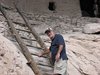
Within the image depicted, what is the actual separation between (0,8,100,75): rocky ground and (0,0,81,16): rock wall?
461 mm

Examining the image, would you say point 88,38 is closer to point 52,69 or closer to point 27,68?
point 52,69

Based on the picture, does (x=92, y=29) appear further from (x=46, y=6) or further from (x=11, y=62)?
(x=11, y=62)

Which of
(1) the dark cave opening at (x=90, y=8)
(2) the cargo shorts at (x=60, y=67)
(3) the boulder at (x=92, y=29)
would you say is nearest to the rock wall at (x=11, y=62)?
(2) the cargo shorts at (x=60, y=67)

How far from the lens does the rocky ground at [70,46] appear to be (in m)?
5.23

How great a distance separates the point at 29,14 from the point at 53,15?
0.93 m

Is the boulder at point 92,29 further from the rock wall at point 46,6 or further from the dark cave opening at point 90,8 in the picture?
the dark cave opening at point 90,8

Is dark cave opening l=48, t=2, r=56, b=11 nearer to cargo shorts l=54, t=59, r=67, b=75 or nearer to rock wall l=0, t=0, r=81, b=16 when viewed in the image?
rock wall l=0, t=0, r=81, b=16

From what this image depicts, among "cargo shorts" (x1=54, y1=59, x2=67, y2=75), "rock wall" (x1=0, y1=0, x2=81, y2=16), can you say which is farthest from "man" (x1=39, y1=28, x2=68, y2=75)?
"rock wall" (x1=0, y1=0, x2=81, y2=16)

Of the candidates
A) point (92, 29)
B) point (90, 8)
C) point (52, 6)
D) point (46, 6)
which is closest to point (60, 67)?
point (92, 29)

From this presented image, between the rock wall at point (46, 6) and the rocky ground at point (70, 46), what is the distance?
46cm

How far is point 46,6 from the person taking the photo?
35.1 feet

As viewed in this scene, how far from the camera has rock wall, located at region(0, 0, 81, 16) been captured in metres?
10.2

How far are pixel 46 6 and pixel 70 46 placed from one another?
360cm

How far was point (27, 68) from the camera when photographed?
533 cm
